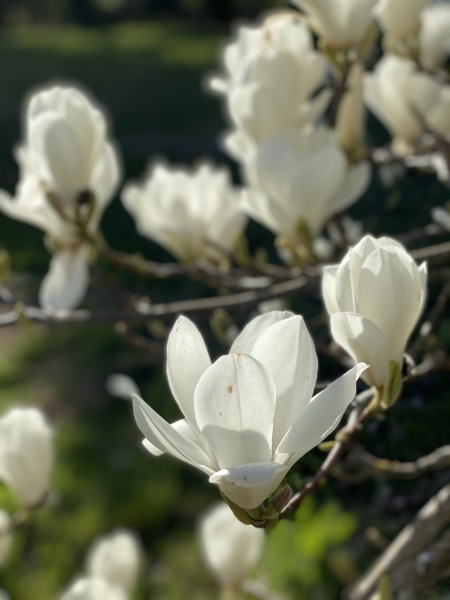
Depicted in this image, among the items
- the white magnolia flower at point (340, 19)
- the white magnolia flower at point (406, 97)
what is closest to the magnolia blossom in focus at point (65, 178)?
the white magnolia flower at point (340, 19)

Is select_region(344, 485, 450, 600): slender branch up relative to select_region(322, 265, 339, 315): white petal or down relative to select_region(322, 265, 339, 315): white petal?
down

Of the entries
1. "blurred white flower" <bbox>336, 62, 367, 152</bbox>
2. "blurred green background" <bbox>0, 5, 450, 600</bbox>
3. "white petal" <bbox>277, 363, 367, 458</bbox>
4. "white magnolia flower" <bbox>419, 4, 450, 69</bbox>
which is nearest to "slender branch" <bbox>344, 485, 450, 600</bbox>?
"blurred green background" <bbox>0, 5, 450, 600</bbox>

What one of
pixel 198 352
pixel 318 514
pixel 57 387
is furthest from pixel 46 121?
pixel 57 387

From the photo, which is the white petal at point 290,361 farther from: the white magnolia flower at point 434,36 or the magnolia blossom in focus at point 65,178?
the white magnolia flower at point 434,36

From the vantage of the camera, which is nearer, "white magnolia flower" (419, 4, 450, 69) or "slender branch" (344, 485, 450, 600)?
"slender branch" (344, 485, 450, 600)

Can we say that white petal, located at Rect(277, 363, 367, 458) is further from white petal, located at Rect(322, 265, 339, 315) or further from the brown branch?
the brown branch
